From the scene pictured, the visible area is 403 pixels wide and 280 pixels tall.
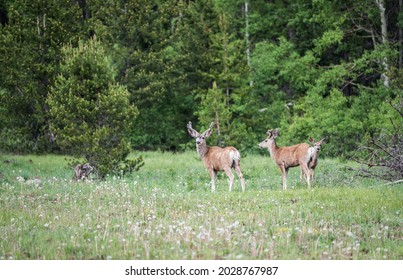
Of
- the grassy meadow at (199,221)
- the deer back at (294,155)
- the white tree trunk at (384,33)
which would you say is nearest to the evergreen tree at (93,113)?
the grassy meadow at (199,221)

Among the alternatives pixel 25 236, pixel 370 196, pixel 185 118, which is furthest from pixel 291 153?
pixel 185 118

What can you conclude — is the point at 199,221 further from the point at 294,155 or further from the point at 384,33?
the point at 384,33

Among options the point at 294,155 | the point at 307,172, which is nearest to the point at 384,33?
the point at 294,155

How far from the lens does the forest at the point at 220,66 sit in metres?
30.8

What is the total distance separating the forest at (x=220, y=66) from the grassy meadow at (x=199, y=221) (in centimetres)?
1007

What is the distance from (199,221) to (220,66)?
81.0 feet

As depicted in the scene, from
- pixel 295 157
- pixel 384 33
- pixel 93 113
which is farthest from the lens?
pixel 384 33

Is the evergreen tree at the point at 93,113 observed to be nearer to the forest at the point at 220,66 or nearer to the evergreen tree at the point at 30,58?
the forest at the point at 220,66

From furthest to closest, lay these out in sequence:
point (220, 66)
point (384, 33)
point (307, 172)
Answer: point (220, 66) → point (384, 33) → point (307, 172)

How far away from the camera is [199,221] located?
11203 mm

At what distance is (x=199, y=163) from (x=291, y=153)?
926 cm

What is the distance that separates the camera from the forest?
1211 inches

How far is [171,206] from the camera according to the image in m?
12.9

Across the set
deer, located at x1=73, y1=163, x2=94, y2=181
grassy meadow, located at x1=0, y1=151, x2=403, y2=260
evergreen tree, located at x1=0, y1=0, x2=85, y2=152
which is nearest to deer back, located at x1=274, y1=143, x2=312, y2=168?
grassy meadow, located at x1=0, y1=151, x2=403, y2=260
